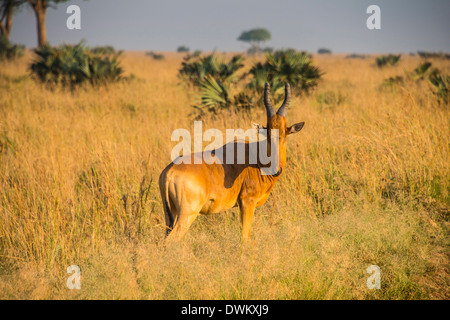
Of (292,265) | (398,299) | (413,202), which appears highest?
(413,202)

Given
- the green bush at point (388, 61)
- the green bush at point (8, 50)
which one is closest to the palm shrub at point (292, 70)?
the green bush at point (388, 61)

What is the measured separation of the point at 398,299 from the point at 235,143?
2.28 metres

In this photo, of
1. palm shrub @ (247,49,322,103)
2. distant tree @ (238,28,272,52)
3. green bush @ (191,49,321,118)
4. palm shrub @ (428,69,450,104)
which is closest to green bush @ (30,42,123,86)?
green bush @ (191,49,321,118)

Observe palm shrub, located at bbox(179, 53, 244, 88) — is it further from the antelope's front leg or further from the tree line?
the tree line

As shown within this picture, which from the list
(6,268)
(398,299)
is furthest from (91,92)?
(398,299)

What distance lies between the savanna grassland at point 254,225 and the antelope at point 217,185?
338 mm

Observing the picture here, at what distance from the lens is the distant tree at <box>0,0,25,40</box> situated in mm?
31272

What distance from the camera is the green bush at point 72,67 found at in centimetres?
1413

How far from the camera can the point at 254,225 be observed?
181 inches

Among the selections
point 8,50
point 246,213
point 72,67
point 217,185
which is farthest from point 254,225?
point 8,50

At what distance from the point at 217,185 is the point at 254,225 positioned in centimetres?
114

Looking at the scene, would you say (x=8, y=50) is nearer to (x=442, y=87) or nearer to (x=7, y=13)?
(x=7, y=13)

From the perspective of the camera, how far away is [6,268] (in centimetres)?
380

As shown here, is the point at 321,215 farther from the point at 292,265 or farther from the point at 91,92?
the point at 91,92
